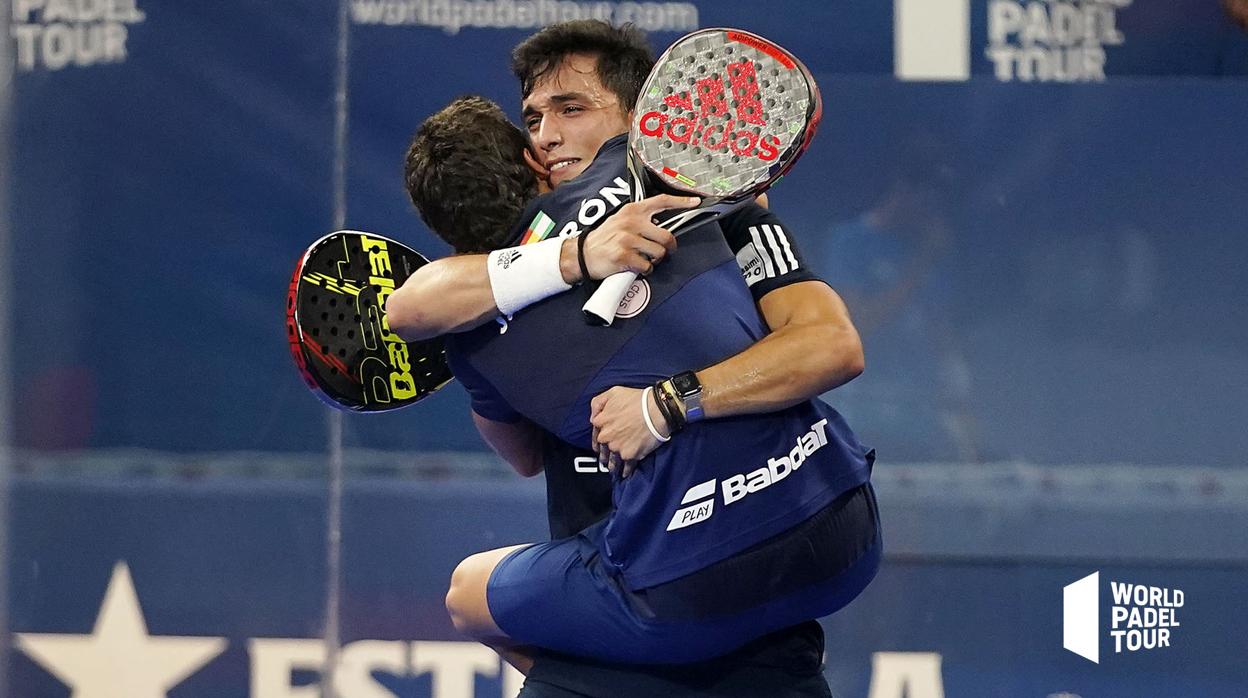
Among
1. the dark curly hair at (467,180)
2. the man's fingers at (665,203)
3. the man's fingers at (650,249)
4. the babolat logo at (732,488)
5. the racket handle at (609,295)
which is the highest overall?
the dark curly hair at (467,180)

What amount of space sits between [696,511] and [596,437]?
0.19 meters

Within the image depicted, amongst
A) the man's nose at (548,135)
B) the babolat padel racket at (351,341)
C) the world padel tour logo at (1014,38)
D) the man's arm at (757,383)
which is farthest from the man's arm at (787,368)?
the world padel tour logo at (1014,38)

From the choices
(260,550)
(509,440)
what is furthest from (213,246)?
(509,440)

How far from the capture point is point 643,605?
246 cm

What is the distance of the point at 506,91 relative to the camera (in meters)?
4.16

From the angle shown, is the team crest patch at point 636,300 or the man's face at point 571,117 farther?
the man's face at point 571,117

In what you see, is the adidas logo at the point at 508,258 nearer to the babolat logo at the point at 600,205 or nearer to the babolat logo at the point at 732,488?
the babolat logo at the point at 600,205

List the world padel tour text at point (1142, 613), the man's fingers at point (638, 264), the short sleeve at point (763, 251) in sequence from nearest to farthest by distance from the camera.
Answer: the man's fingers at point (638, 264)
the short sleeve at point (763, 251)
the world padel tour text at point (1142, 613)

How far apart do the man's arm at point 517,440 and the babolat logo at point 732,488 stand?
0.48 m

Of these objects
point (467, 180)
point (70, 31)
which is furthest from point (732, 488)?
point (70, 31)

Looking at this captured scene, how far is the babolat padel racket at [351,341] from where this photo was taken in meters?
2.88

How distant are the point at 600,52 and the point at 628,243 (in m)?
0.58

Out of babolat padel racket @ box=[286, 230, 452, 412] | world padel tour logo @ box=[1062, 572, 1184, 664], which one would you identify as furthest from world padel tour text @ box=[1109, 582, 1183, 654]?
babolat padel racket @ box=[286, 230, 452, 412]

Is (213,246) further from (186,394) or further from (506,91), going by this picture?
(506,91)
